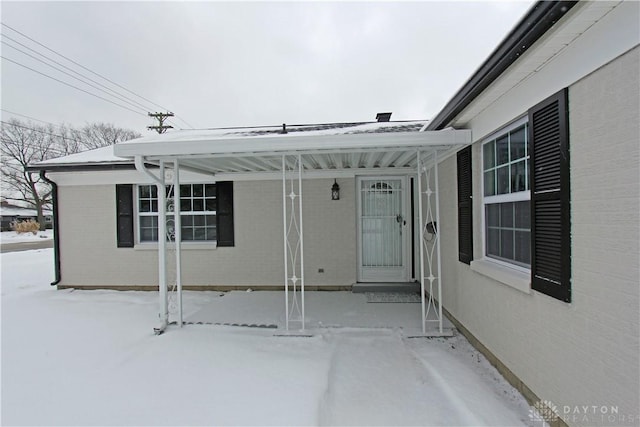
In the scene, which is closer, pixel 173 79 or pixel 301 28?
pixel 301 28

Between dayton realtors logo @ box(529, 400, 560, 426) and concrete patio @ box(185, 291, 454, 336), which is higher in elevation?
dayton realtors logo @ box(529, 400, 560, 426)

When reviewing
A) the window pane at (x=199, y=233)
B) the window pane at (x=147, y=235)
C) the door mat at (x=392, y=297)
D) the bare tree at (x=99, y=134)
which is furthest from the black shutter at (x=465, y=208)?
the bare tree at (x=99, y=134)

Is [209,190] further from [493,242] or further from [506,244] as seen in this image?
[506,244]

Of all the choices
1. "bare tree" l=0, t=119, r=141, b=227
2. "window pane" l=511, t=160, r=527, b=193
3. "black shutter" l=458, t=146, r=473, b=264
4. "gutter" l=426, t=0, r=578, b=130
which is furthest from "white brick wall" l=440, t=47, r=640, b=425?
"bare tree" l=0, t=119, r=141, b=227

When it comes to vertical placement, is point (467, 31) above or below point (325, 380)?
above

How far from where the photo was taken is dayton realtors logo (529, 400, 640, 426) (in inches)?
66.5

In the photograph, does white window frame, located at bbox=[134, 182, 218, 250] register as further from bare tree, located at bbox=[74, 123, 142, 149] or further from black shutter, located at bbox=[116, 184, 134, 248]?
bare tree, located at bbox=[74, 123, 142, 149]

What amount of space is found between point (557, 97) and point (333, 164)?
3.99 m

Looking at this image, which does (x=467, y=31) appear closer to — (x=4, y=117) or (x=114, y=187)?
(x=114, y=187)

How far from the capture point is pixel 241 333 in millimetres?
4242

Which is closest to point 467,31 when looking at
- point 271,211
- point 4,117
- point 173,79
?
point 271,211

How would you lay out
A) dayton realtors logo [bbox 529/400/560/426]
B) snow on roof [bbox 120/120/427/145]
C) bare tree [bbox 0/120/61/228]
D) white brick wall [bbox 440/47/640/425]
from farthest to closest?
bare tree [bbox 0/120/61/228], snow on roof [bbox 120/120/427/145], dayton realtors logo [bbox 529/400/560/426], white brick wall [bbox 440/47/640/425]

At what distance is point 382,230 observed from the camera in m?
6.52

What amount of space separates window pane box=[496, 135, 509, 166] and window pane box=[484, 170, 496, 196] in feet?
0.60
